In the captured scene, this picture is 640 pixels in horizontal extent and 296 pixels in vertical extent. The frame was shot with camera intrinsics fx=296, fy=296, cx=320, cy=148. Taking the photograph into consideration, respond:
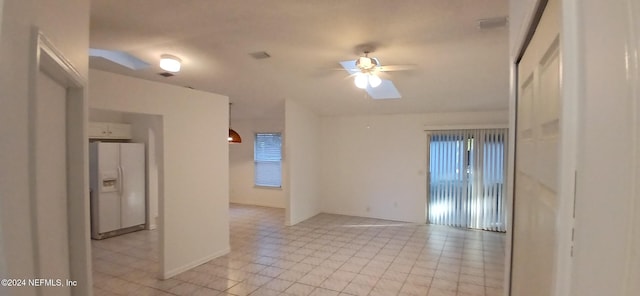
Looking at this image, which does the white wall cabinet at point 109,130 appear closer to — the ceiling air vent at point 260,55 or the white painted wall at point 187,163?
the white painted wall at point 187,163

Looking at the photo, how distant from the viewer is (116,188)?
5.02 m

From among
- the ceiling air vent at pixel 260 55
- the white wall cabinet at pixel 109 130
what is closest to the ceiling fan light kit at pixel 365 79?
the ceiling air vent at pixel 260 55

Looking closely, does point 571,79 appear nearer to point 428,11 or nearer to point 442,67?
point 428,11

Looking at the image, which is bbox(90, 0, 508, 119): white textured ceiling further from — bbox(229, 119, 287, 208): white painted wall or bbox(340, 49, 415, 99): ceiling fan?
bbox(229, 119, 287, 208): white painted wall

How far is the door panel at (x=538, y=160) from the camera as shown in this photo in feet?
2.57

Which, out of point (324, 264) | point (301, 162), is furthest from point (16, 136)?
point (301, 162)

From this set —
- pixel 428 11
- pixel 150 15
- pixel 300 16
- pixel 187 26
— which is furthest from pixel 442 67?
pixel 150 15

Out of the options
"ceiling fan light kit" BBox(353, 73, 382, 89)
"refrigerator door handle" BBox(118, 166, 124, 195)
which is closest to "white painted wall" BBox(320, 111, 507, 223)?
"ceiling fan light kit" BBox(353, 73, 382, 89)

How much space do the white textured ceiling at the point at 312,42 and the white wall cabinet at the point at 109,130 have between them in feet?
4.27

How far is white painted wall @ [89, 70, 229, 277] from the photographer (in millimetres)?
3129

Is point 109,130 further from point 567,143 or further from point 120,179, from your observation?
point 567,143

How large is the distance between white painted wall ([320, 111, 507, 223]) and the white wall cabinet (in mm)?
4046

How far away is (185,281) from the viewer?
3334mm

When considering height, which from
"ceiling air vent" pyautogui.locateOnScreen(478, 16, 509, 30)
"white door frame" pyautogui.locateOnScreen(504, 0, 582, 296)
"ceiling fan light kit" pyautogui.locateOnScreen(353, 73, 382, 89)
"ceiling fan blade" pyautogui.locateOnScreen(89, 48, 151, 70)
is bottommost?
"white door frame" pyautogui.locateOnScreen(504, 0, 582, 296)
